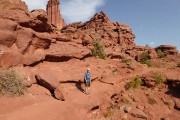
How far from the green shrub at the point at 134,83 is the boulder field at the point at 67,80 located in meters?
0.23

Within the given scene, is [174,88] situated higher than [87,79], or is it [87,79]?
[87,79]

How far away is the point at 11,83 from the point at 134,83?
951cm

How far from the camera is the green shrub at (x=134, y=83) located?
15.5 m

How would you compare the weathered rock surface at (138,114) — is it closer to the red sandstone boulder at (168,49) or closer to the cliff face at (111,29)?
the red sandstone boulder at (168,49)

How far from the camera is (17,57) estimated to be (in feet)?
36.8

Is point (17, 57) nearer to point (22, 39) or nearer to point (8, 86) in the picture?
point (22, 39)

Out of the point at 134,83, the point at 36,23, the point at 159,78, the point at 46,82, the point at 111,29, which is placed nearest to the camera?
the point at 46,82

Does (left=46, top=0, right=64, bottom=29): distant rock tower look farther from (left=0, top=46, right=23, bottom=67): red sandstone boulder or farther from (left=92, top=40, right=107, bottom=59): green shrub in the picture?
(left=0, top=46, right=23, bottom=67): red sandstone boulder

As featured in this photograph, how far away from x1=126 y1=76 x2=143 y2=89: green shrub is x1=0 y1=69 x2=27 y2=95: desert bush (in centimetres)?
837

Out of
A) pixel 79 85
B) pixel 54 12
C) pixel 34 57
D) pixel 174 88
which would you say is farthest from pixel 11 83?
pixel 54 12

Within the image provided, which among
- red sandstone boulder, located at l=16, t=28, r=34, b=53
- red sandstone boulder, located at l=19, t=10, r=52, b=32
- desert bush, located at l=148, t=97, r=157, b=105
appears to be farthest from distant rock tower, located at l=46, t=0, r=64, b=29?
desert bush, located at l=148, t=97, r=157, b=105

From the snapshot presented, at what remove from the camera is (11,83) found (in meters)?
9.36

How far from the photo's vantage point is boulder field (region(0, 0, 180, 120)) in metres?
9.52

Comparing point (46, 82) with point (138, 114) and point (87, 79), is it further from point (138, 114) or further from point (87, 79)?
point (138, 114)
